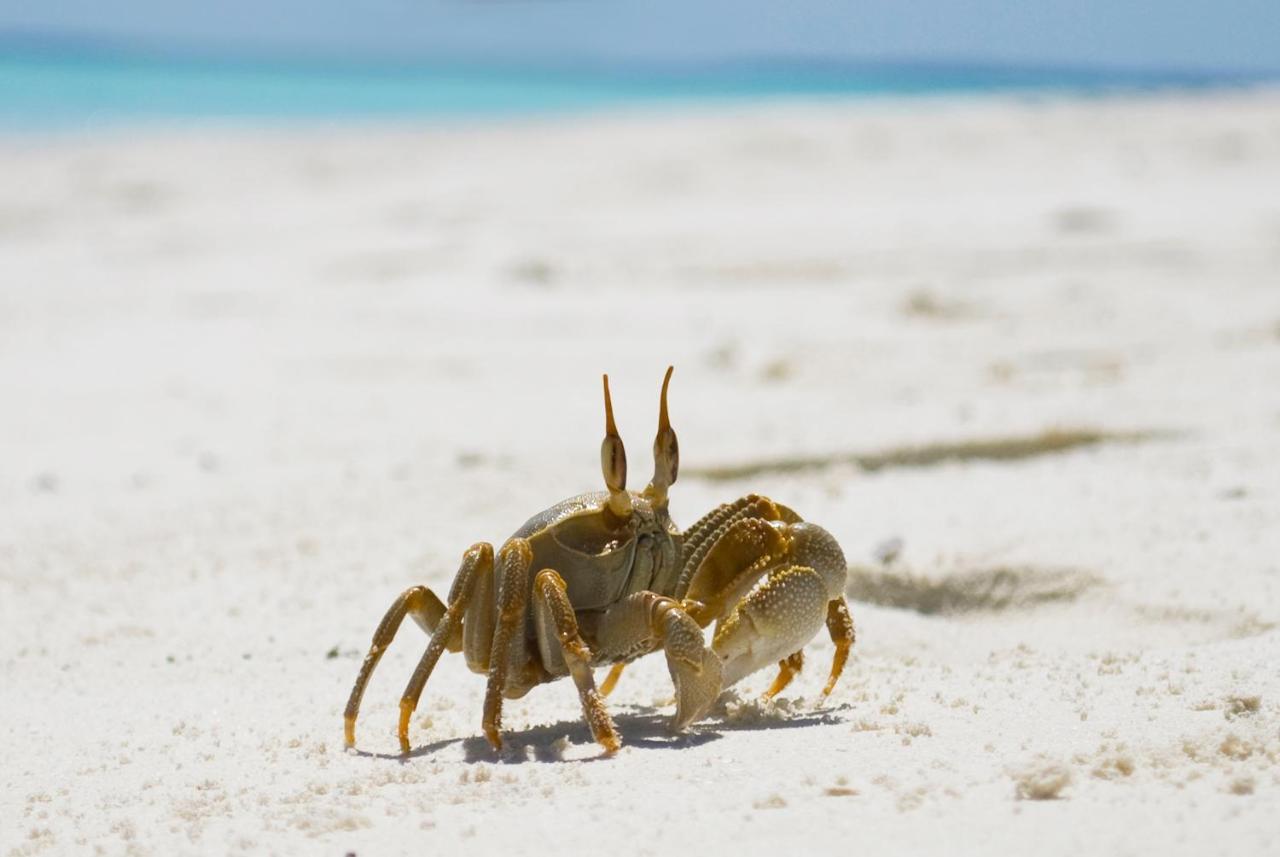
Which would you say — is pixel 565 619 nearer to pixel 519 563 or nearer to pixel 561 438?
pixel 519 563

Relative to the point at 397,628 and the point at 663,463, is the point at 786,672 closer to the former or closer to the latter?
the point at 663,463

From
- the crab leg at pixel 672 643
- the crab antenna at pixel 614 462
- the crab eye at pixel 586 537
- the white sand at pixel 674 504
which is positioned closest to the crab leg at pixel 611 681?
the white sand at pixel 674 504

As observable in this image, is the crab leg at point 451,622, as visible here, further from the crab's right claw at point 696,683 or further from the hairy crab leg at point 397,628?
the crab's right claw at point 696,683

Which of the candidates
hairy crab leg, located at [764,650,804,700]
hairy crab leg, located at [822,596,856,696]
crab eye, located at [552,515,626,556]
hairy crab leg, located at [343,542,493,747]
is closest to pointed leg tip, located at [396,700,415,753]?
hairy crab leg, located at [343,542,493,747]

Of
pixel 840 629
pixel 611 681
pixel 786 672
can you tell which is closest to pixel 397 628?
pixel 611 681

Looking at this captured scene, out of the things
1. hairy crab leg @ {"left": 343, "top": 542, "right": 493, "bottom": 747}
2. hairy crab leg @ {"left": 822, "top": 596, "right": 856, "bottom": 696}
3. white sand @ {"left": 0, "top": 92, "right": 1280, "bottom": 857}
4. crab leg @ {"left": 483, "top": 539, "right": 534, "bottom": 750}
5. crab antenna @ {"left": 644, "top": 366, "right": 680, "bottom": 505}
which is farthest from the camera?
hairy crab leg @ {"left": 822, "top": 596, "right": 856, "bottom": 696}

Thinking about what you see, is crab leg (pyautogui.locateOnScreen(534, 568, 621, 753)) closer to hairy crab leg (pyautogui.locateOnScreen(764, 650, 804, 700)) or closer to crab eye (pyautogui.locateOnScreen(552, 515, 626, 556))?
crab eye (pyautogui.locateOnScreen(552, 515, 626, 556))
